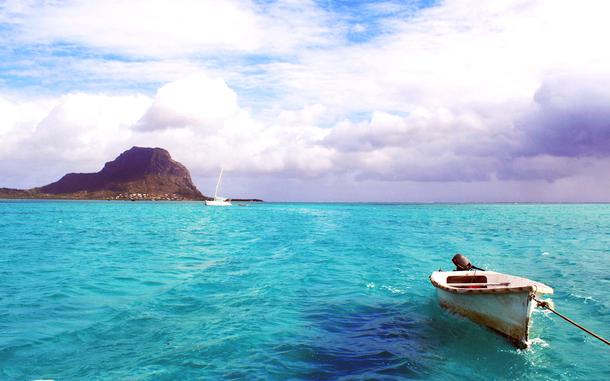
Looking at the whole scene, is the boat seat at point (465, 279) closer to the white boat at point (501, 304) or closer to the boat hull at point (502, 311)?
the white boat at point (501, 304)

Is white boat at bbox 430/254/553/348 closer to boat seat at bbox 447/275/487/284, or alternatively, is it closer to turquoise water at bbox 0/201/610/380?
turquoise water at bbox 0/201/610/380

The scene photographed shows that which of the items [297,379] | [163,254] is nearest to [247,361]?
[297,379]

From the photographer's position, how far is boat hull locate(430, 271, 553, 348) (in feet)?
30.5

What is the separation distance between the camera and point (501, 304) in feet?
32.7

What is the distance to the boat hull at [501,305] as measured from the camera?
928 cm

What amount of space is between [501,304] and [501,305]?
0.03 metres

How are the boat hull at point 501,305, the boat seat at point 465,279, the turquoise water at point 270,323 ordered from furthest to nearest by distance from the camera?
the boat seat at point 465,279, the boat hull at point 501,305, the turquoise water at point 270,323

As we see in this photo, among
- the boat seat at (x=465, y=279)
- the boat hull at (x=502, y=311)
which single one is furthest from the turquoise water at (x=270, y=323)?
the boat seat at (x=465, y=279)

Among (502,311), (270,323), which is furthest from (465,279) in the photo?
(270,323)

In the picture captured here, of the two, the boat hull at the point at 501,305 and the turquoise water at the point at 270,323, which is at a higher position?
the boat hull at the point at 501,305

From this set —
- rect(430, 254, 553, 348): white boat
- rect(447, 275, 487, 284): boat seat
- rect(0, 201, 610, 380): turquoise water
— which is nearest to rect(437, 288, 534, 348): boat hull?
rect(430, 254, 553, 348): white boat

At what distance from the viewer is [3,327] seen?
10977mm

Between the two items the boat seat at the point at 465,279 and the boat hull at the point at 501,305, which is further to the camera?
the boat seat at the point at 465,279

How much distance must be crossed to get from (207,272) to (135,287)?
4358 mm
